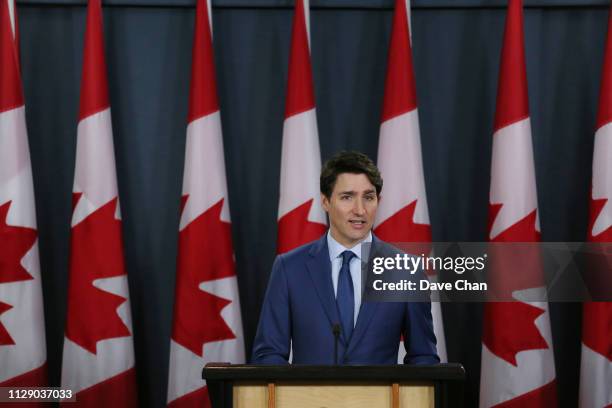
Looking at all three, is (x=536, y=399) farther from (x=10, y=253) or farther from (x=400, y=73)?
(x=10, y=253)

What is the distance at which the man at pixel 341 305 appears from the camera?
2064mm

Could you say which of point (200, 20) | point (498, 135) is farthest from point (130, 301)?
point (498, 135)

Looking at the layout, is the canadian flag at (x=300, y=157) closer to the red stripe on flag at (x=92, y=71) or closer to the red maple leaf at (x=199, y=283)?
the red maple leaf at (x=199, y=283)

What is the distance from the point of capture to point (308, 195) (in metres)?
3.67

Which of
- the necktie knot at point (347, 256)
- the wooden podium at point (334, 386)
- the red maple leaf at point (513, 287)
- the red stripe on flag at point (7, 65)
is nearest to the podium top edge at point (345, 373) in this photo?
the wooden podium at point (334, 386)

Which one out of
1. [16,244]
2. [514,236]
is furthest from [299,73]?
[16,244]

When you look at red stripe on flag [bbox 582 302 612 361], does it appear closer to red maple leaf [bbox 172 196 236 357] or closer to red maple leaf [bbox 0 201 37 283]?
red maple leaf [bbox 172 196 236 357]

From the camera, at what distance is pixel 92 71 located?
12.2ft

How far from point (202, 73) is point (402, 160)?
1051mm

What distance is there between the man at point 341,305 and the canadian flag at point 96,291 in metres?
1.68

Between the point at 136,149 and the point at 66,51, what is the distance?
0.63 metres

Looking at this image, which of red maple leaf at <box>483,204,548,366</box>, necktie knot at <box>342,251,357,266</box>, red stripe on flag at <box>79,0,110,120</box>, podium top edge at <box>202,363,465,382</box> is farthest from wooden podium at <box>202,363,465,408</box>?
red stripe on flag at <box>79,0,110,120</box>

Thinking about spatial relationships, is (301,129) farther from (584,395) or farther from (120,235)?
(584,395)

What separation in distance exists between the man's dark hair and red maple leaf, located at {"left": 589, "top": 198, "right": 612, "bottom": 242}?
5.97 ft
